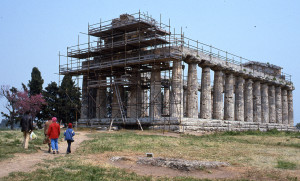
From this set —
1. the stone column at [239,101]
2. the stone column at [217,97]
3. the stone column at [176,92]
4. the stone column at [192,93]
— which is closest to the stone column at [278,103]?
the stone column at [239,101]

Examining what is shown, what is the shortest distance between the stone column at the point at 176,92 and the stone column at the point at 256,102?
1866 cm

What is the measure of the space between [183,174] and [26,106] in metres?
41.3

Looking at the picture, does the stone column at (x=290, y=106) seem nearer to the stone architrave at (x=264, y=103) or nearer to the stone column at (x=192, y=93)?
the stone architrave at (x=264, y=103)

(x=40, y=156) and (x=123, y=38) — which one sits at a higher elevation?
(x=123, y=38)

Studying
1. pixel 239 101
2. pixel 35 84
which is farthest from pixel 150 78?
pixel 35 84

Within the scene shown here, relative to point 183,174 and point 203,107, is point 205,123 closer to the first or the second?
point 203,107

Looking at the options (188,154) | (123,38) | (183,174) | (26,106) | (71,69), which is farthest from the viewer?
(26,106)

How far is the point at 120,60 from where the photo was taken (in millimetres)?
36125

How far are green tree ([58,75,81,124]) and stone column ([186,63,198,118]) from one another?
64.5 ft

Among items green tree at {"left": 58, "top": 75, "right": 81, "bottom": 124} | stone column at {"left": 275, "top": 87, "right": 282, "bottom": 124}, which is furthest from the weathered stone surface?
stone column at {"left": 275, "top": 87, "right": 282, "bottom": 124}

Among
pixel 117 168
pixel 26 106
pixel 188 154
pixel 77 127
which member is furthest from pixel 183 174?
pixel 26 106

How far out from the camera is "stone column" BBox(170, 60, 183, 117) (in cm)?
3353

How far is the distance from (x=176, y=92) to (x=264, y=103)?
21.6 m

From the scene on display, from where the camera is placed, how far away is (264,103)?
51.1m
